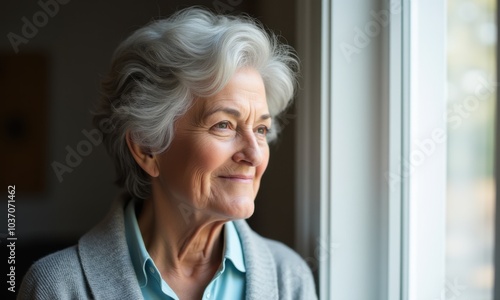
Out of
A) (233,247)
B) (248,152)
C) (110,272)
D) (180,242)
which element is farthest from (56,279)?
(248,152)

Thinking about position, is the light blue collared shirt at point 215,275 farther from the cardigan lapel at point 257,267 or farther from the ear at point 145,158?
the ear at point 145,158

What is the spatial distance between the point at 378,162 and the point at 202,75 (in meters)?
0.53

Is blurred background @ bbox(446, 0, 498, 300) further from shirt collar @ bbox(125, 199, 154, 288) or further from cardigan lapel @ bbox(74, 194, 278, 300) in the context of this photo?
shirt collar @ bbox(125, 199, 154, 288)

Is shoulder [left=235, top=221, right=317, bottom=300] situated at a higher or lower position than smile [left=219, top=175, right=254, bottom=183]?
lower

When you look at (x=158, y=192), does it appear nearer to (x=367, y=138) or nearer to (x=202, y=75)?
(x=202, y=75)

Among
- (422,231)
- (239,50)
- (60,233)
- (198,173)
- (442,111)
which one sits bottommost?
(60,233)

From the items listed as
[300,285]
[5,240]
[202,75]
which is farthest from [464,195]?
[5,240]

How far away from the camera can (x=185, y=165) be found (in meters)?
1.22

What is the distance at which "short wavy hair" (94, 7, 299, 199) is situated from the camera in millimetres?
1189

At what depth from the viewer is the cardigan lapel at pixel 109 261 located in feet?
3.93

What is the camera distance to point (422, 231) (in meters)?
1.26

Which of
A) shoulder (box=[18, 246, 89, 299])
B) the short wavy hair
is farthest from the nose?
shoulder (box=[18, 246, 89, 299])

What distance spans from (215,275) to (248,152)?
304 millimetres

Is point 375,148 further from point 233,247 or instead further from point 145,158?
point 145,158
